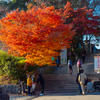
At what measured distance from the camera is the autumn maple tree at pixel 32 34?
9.22 meters

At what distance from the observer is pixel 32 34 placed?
916 centimetres

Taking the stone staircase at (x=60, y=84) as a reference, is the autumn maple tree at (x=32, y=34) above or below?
above

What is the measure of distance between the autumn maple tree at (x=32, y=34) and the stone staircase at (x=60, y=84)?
2212mm

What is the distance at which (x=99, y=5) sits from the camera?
2459 centimetres

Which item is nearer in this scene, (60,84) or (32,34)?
(32,34)

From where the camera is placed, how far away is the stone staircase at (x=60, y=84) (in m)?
10.4

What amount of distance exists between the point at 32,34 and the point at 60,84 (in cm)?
494

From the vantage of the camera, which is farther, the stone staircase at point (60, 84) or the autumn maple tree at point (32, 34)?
the stone staircase at point (60, 84)

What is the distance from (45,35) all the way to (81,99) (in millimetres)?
4889

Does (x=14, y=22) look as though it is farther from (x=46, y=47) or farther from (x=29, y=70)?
(x=29, y=70)

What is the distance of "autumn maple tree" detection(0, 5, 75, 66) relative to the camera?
363 inches

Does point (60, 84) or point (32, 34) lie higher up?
point (32, 34)

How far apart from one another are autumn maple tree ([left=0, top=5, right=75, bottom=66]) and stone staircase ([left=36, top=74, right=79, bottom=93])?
221 centimetres

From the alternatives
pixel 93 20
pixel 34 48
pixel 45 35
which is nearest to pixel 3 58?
pixel 34 48
